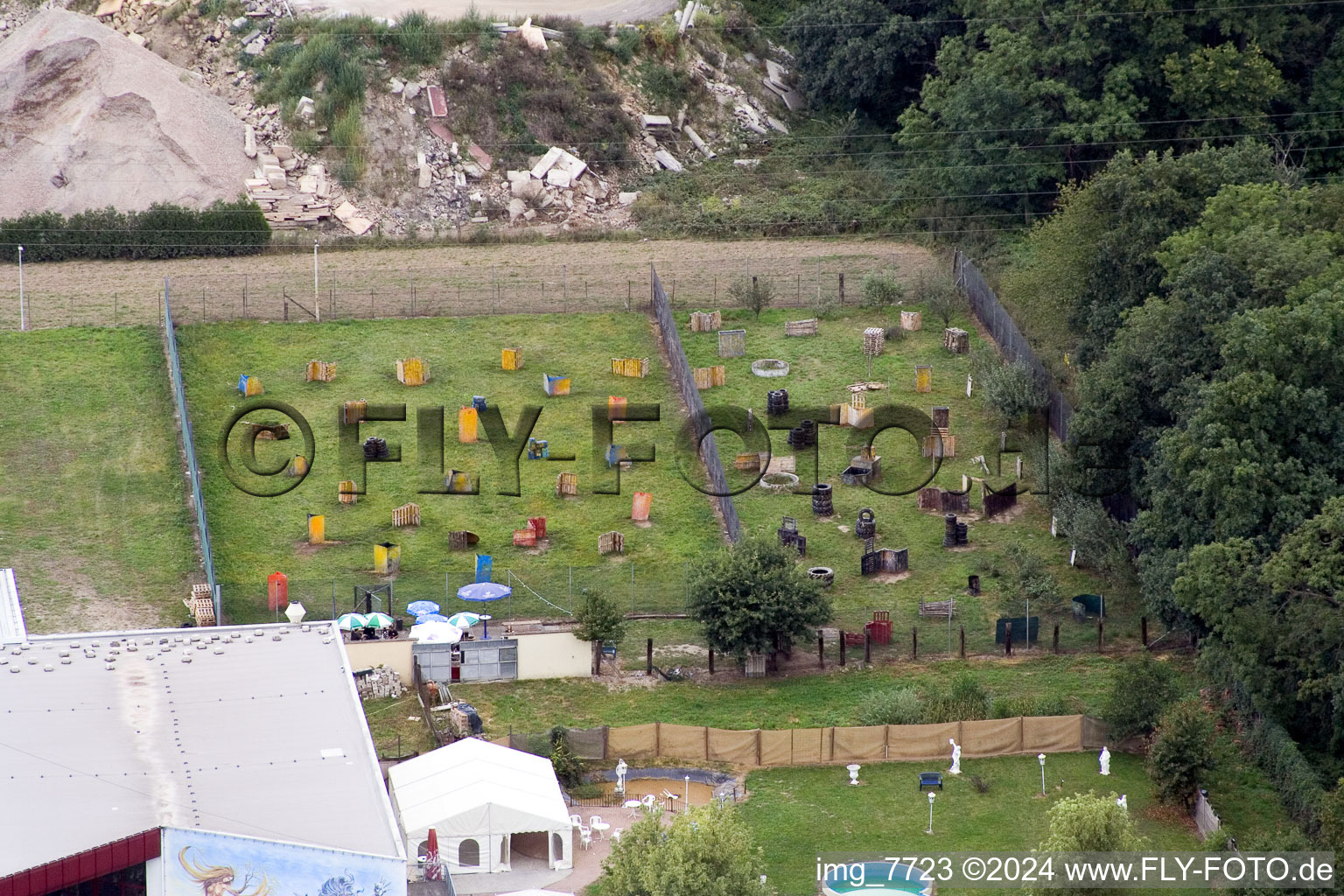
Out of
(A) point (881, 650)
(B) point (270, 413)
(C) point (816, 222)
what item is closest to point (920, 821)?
(A) point (881, 650)

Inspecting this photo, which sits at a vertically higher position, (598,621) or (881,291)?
(881,291)

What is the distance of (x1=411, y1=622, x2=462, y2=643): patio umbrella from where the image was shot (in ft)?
157

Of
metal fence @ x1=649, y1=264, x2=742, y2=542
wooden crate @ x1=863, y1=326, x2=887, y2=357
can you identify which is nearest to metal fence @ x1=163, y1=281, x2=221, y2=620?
metal fence @ x1=649, y1=264, x2=742, y2=542

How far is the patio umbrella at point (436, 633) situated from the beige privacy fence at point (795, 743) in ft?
12.5

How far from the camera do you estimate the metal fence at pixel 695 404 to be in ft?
187

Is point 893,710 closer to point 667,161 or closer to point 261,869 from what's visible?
point 261,869

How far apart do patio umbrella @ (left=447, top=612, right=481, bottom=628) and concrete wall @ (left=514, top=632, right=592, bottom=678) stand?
1.11 meters

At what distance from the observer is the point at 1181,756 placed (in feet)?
142

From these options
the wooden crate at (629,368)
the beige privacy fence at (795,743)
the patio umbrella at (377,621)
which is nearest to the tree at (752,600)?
the beige privacy fence at (795,743)

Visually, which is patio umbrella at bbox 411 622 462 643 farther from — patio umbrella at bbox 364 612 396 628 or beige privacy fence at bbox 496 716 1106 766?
beige privacy fence at bbox 496 716 1106 766

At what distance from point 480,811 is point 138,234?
125ft

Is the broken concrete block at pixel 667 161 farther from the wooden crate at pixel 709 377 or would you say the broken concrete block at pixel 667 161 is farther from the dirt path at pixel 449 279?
the wooden crate at pixel 709 377

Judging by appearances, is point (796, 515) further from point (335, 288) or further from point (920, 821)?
point (335, 288)

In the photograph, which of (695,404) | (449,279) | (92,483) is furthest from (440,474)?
(449,279)
